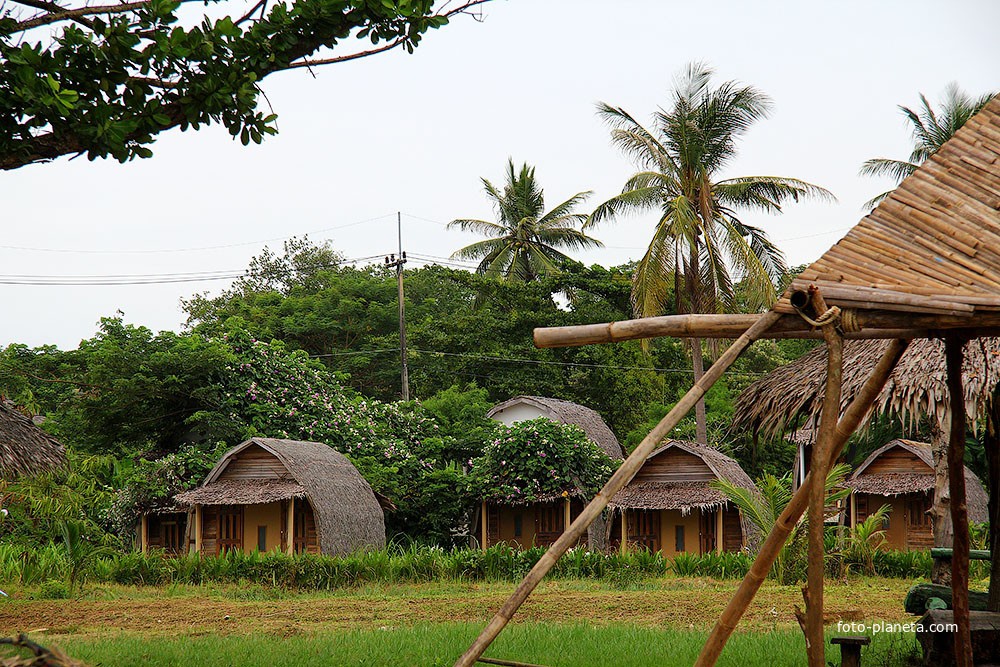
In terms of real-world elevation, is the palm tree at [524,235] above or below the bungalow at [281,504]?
above

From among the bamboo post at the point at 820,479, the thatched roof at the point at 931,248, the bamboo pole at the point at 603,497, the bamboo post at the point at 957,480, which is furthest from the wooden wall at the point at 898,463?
the bamboo pole at the point at 603,497

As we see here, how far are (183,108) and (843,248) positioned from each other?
4.36 metres

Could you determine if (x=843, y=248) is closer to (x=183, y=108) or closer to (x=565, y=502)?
(x=183, y=108)

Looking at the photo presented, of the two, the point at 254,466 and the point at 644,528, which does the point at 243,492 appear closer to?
the point at 254,466

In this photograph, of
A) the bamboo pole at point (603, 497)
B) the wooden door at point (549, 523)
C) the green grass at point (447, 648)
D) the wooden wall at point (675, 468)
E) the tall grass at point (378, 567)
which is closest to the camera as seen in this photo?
the bamboo pole at point (603, 497)

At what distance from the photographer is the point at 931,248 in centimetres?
564

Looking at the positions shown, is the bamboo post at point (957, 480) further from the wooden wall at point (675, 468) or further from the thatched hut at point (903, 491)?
the thatched hut at point (903, 491)

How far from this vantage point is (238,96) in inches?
269

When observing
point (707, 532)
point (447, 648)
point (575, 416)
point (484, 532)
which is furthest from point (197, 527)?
point (447, 648)

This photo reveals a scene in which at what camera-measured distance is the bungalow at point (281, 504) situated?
64.8 feet

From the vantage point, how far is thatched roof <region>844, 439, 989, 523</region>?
78.9ft

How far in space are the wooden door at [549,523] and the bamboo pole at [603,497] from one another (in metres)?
18.3

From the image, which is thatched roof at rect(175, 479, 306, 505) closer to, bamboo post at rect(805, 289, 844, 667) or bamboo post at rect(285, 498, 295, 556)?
bamboo post at rect(285, 498, 295, 556)

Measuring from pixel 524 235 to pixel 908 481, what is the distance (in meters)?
16.6
